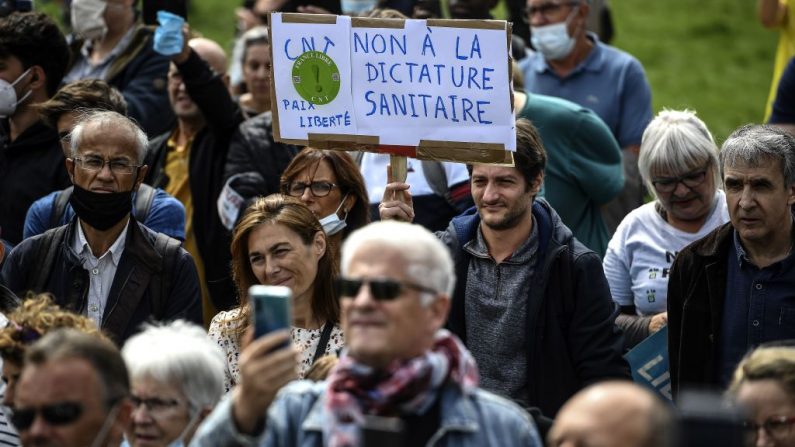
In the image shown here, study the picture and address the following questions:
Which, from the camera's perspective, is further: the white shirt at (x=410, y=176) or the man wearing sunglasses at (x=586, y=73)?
the man wearing sunglasses at (x=586, y=73)

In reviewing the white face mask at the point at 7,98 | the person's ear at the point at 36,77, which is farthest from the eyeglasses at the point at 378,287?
the person's ear at the point at 36,77

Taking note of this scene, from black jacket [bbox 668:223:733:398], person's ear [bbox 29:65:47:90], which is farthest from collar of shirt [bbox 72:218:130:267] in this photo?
black jacket [bbox 668:223:733:398]

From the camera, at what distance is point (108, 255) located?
22.8ft

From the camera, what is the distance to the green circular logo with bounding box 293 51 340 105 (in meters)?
6.87

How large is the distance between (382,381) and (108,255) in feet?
9.50

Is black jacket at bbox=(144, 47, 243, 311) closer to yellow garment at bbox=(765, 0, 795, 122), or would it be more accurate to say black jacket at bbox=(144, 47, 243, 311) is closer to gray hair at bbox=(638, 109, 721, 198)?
gray hair at bbox=(638, 109, 721, 198)

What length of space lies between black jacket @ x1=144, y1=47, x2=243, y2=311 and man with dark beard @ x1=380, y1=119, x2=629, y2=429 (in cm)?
205

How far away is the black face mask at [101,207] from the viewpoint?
6.94 m

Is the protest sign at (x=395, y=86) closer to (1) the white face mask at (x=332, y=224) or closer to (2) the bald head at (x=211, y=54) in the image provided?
(1) the white face mask at (x=332, y=224)

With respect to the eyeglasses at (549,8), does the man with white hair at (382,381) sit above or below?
below

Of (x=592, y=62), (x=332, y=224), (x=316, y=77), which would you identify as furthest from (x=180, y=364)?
(x=592, y=62)

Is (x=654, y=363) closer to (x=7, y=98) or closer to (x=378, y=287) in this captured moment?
(x=378, y=287)

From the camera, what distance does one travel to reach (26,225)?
7.64 metres

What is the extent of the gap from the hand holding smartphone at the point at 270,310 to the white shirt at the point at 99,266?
2.64m
